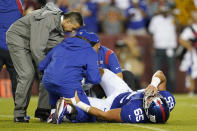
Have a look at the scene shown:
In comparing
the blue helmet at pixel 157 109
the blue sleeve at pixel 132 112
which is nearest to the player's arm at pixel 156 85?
the blue helmet at pixel 157 109

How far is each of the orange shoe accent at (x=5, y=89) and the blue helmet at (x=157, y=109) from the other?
855 centimetres

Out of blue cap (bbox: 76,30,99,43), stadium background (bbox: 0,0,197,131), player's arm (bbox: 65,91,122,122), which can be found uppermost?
blue cap (bbox: 76,30,99,43)

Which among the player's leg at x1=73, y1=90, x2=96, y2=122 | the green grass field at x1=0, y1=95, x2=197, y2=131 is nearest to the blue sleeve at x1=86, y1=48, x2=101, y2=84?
the player's leg at x1=73, y1=90, x2=96, y2=122

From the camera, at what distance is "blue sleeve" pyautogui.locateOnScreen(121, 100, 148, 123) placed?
8688mm

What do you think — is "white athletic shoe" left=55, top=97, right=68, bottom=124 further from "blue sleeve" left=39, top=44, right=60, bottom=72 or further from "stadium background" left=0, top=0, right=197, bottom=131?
"blue sleeve" left=39, top=44, right=60, bottom=72

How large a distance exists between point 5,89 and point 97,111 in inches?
328

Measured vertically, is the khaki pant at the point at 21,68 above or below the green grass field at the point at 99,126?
above

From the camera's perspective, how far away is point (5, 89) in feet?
54.9

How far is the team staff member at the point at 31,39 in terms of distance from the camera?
355 inches

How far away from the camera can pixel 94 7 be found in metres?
18.0

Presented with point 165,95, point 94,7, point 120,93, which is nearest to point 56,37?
point 120,93

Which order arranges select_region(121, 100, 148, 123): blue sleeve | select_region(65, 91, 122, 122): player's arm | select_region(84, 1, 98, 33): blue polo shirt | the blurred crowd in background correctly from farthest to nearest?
the blurred crowd in background
select_region(84, 1, 98, 33): blue polo shirt
select_region(65, 91, 122, 122): player's arm
select_region(121, 100, 148, 123): blue sleeve

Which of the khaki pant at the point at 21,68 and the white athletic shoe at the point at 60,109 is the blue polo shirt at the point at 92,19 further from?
the white athletic shoe at the point at 60,109

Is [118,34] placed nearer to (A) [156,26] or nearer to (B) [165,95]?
(A) [156,26]
